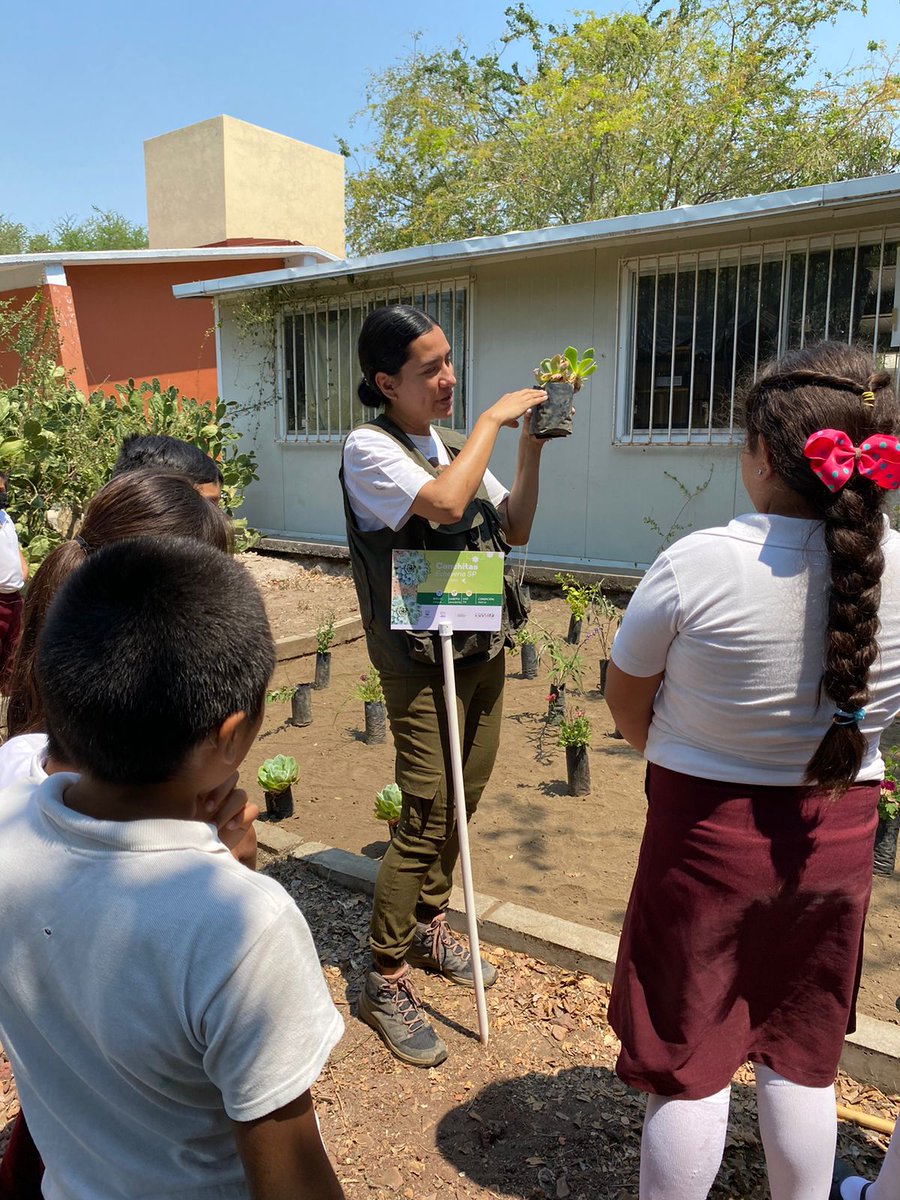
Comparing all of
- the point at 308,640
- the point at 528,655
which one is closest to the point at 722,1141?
the point at 528,655

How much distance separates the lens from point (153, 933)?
89 cm

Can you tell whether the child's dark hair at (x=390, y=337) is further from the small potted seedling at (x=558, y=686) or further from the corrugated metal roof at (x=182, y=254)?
the corrugated metal roof at (x=182, y=254)

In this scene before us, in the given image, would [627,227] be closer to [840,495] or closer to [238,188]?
[840,495]

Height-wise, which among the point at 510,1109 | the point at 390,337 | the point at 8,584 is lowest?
the point at 510,1109

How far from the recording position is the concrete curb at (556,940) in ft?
7.62

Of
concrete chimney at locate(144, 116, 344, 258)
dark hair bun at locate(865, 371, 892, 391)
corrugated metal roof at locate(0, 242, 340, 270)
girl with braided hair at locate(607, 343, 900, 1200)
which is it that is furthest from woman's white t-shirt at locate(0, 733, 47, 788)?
concrete chimney at locate(144, 116, 344, 258)

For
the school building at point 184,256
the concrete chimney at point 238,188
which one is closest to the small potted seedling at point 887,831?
the school building at point 184,256

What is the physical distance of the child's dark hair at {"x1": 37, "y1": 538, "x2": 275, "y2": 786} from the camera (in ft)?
3.12

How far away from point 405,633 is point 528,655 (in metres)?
3.58

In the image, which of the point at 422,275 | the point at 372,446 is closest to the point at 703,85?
the point at 422,275

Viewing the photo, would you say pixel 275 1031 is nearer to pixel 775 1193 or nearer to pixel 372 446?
pixel 775 1193

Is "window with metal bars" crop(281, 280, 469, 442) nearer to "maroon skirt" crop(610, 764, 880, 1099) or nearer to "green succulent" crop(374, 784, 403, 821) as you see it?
"green succulent" crop(374, 784, 403, 821)

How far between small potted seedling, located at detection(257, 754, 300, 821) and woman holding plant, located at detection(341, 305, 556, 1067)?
1.46 meters

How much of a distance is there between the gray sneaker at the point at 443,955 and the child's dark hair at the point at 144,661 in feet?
6.65
